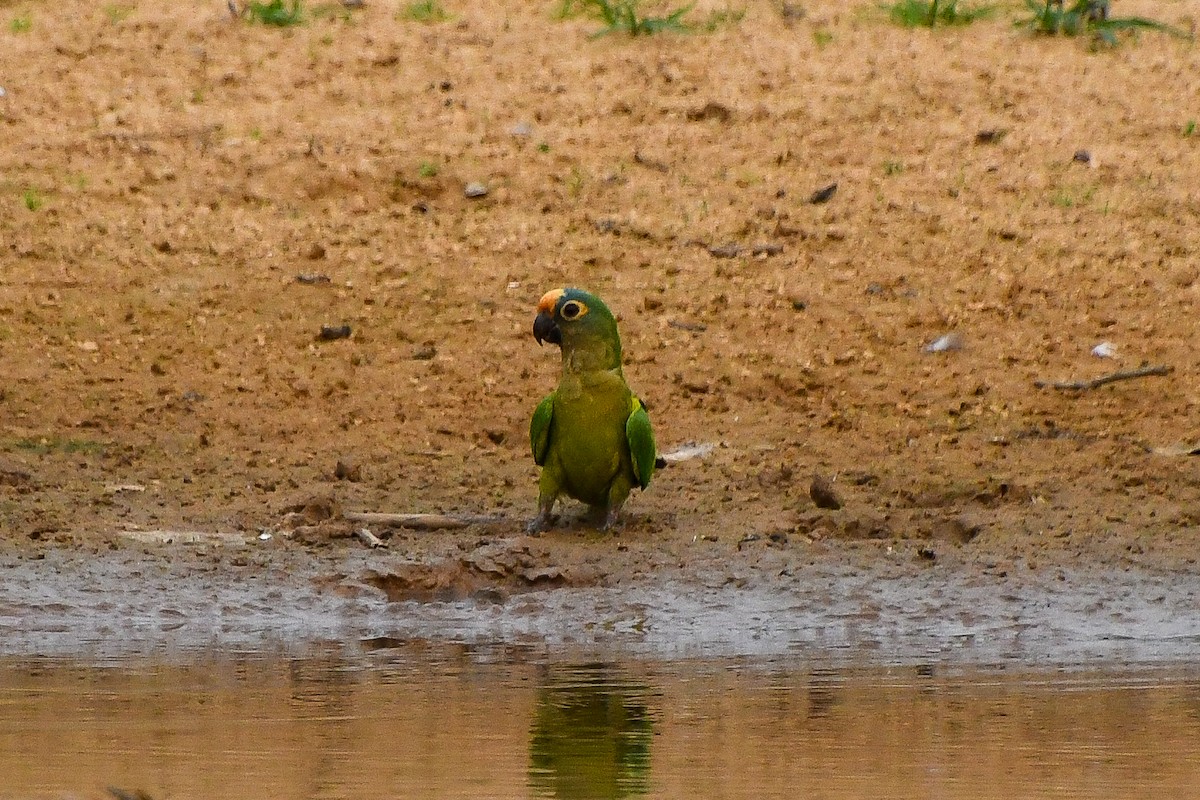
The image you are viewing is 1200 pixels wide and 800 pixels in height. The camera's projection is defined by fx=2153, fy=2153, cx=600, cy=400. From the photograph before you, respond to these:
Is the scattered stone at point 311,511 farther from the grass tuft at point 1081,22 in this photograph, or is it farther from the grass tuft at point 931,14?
the grass tuft at point 1081,22

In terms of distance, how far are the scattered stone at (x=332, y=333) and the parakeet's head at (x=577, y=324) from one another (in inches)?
70.2

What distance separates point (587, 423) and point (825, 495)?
0.97 m

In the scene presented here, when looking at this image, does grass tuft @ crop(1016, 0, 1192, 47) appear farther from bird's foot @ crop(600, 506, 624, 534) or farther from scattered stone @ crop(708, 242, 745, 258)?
bird's foot @ crop(600, 506, 624, 534)

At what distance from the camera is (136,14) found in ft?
41.8

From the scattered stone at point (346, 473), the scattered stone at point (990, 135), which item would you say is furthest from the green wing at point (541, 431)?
the scattered stone at point (990, 135)

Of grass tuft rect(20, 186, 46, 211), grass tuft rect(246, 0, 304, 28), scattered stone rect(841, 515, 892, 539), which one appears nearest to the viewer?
scattered stone rect(841, 515, 892, 539)

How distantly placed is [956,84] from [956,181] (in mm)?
1004

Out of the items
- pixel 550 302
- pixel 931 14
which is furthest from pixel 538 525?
pixel 931 14

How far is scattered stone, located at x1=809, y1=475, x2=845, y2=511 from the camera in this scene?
8.30 metres

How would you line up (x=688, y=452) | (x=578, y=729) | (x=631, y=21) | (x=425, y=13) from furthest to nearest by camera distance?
(x=425, y=13)
(x=631, y=21)
(x=688, y=452)
(x=578, y=729)

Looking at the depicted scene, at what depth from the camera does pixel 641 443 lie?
8055 mm

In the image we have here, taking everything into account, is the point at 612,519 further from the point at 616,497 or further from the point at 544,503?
the point at 544,503

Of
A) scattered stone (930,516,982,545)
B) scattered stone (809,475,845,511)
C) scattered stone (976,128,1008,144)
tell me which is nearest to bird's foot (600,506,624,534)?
scattered stone (809,475,845,511)

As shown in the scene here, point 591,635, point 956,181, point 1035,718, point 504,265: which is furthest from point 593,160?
point 1035,718
